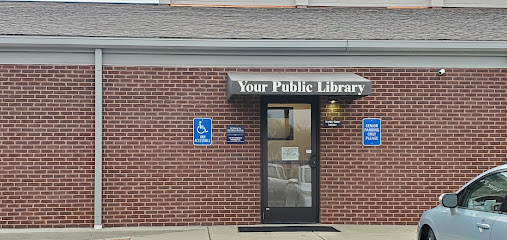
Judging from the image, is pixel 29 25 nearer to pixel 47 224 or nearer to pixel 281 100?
pixel 47 224

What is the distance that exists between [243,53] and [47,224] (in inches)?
174

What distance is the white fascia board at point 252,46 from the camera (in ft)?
32.4

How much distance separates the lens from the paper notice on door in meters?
10.6

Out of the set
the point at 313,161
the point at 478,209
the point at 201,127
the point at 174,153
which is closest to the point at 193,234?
the point at 174,153

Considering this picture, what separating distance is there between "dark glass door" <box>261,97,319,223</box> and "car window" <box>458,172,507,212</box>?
4384mm

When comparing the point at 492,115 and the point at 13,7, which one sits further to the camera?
the point at 13,7

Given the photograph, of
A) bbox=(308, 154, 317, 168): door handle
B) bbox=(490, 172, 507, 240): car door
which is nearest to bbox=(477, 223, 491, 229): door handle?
bbox=(490, 172, 507, 240): car door

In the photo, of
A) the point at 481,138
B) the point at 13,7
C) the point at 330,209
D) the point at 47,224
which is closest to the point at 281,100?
the point at 330,209

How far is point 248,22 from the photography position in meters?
11.7

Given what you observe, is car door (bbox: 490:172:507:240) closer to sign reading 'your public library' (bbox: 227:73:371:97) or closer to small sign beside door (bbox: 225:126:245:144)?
sign reading 'your public library' (bbox: 227:73:371:97)

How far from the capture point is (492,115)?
10695 mm

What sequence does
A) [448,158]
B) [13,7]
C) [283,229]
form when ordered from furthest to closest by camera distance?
[13,7]
[448,158]
[283,229]

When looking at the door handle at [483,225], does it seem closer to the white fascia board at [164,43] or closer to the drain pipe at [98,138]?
the white fascia board at [164,43]

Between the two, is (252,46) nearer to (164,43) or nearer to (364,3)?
(164,43)
